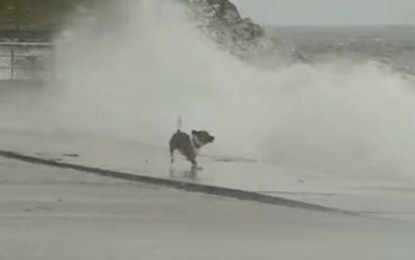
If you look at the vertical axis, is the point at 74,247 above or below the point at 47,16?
below

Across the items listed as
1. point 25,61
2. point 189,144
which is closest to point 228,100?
point 189,144

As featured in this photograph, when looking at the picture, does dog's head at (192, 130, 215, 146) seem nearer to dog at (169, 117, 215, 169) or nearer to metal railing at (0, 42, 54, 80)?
dog at (169, 117, 215, 169)

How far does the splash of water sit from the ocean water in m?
0.04

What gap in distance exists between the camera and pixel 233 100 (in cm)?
3186

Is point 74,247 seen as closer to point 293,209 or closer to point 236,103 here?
point 293,209

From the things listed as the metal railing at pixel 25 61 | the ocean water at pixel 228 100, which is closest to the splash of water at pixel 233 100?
the ocean water at pixel 228 100

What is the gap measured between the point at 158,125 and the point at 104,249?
52.9ft

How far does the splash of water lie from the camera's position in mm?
22922

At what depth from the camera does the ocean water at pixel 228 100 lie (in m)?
22.8

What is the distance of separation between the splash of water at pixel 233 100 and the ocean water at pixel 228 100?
35 mm

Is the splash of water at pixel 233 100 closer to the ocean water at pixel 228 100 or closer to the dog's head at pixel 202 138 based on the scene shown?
the ocean water at pixel 228 100

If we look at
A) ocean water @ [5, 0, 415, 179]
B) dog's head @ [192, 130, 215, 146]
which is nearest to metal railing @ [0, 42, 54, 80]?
ocean water @ [5, 0, 415, 179]

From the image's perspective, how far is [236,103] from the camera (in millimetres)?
31109

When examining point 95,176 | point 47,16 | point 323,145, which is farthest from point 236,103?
point 47,16
